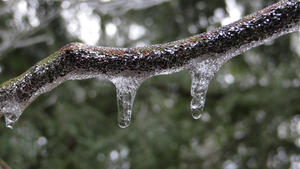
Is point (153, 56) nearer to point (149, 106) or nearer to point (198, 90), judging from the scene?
point (198, 90)

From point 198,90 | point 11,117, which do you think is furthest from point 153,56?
point 11,117

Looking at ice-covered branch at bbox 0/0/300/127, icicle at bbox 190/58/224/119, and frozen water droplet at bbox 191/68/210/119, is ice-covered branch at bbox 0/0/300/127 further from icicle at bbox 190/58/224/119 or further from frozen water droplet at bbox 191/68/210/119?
frozen water droplet at bbox 191/68/210/119

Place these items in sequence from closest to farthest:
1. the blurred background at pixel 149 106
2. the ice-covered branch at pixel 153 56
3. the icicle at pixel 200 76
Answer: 1. the ice-covered branch at pixel 153 56
2. the icicle at pixel 200 76
3. the blurred background at pixel 149 106

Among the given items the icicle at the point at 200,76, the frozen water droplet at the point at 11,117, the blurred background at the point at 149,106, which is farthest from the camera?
the blurred background at the point at 149,106

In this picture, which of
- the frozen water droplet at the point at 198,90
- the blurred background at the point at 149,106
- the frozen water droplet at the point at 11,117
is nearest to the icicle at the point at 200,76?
the frozen water droplet at the point at 198,90

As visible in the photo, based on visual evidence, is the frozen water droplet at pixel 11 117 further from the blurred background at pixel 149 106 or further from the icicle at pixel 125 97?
the blurred background at pixel 149 106

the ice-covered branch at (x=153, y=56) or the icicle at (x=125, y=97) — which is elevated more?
the ice-covered branch at (x=153, y=56)

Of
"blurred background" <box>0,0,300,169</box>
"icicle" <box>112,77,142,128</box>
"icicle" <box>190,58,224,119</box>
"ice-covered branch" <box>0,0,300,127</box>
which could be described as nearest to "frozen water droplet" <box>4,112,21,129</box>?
"ice-covered branch" <box>0,0,300,127</box>

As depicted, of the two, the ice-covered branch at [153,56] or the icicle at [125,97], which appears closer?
the ice-covered branch at [153,56]
